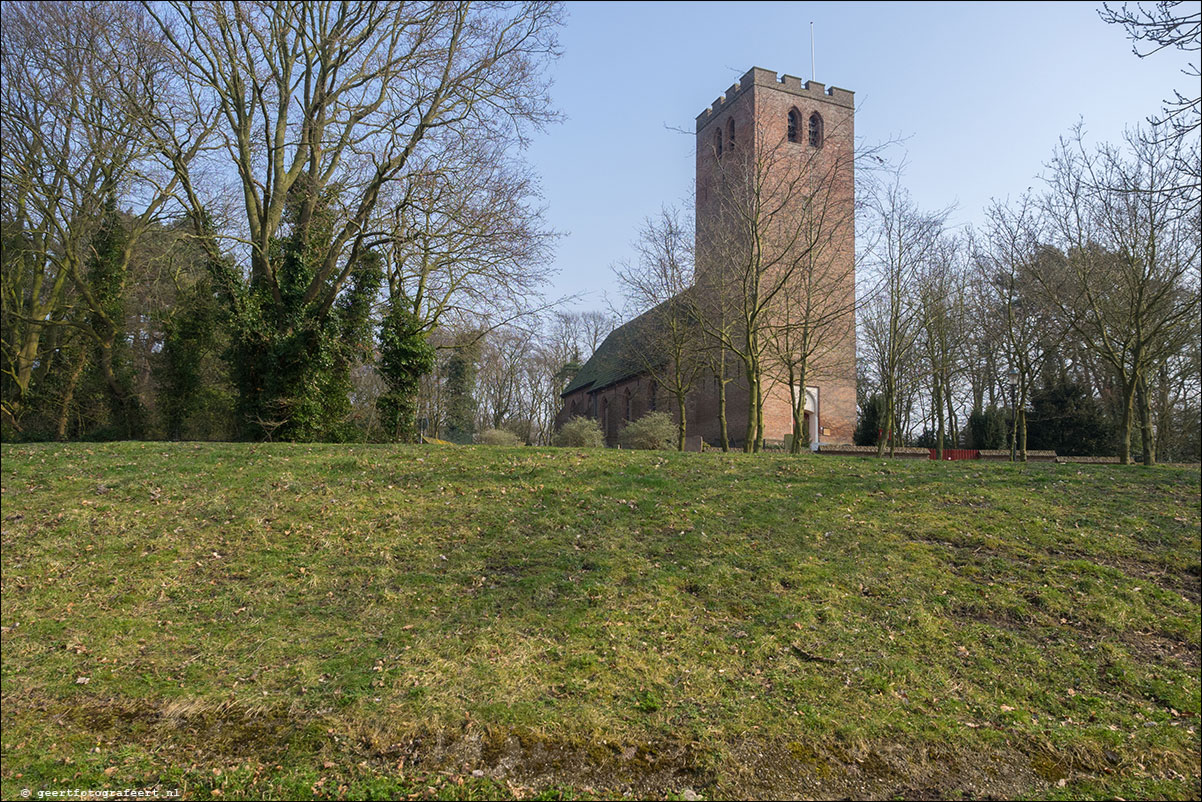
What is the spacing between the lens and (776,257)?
59.3 ft

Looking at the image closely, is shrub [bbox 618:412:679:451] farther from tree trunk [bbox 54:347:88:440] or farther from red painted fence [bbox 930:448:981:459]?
tree trunk [bbox 54:347:88:440]

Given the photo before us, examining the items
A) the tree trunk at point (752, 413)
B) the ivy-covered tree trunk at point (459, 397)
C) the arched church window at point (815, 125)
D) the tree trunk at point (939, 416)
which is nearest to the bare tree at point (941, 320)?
the tree trunk at point (939, 416)

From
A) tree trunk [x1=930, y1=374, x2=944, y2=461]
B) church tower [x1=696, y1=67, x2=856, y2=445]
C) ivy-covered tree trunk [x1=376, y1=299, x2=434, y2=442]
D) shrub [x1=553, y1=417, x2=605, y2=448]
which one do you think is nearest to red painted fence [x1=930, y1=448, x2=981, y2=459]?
tree trunk [x1=930, y1=374, x2=944, y2=461]

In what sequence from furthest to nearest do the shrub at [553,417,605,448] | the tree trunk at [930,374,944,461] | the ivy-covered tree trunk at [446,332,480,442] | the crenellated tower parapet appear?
the ivy-covered tree trunk at [446,332,480,442], the crenellated tower parapet, the shrub at [553,417,605,448], the tree trunk at [930,374,944,461]

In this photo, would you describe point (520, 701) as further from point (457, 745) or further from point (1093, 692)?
point (1093, 692)

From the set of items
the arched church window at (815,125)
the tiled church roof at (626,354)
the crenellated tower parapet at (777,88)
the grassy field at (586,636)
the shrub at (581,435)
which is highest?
the crenellated tower parapet at (777,88)

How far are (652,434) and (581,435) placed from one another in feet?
14.7

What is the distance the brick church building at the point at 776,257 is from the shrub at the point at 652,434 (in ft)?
8.30

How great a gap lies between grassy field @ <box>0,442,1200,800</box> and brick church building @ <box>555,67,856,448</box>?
9.14m

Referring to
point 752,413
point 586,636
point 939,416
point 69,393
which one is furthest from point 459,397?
point 586,636

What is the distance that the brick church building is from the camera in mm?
17000

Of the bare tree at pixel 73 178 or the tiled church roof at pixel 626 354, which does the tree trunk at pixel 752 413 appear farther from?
the bare tree at pixel 73 178

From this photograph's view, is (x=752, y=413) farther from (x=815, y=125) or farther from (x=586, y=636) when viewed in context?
(x=815, y=125)

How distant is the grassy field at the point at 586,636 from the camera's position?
4.44 m
